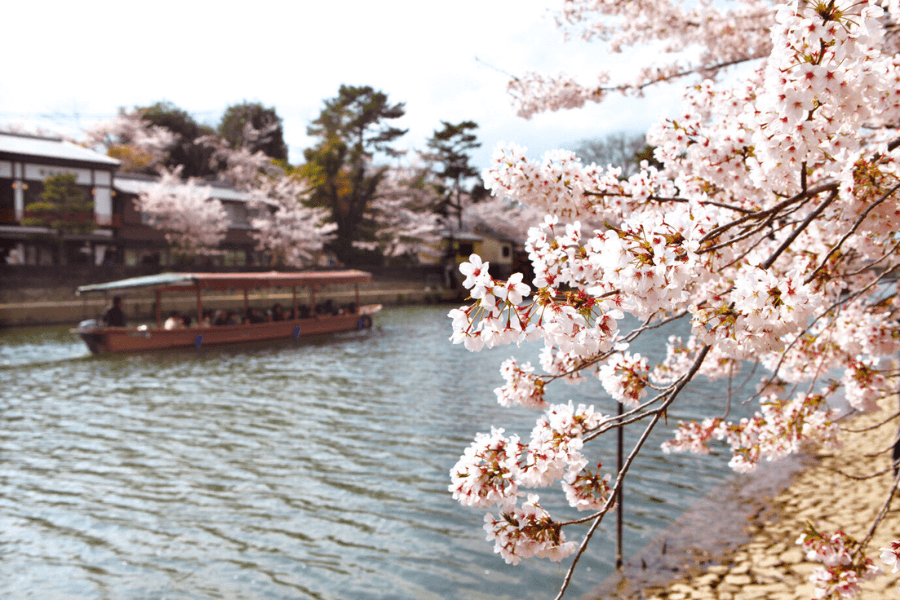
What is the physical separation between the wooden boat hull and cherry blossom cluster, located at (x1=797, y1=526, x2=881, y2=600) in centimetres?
1827

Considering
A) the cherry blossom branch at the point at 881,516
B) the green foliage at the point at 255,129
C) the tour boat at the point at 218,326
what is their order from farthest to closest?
the green foliage at the point at 255,129
the tour boat at the point at 218,326
the cherry blossom branch at the point at 881,516

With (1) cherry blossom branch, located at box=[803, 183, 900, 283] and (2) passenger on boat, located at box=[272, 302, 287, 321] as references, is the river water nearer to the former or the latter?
(1) cherry blossom branch, located at box=[803, 183, 900, 283]

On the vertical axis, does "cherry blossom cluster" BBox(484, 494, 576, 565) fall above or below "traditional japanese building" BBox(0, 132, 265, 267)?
below

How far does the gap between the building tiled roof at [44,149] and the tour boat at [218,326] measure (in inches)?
558

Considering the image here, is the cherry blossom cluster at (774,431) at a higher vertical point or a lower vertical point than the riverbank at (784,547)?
higher

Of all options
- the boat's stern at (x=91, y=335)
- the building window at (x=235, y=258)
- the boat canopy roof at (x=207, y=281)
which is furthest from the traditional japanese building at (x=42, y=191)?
the boat's stern at (x=91, y=335)

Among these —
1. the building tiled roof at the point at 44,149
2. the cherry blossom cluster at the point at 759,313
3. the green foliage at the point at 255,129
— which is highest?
the green foliage at the point at 255,129

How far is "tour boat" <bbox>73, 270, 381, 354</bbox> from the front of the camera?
17.5 meters

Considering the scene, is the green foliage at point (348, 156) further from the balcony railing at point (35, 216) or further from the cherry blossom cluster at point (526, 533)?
the cherry blossom cluster at point (526, 533)

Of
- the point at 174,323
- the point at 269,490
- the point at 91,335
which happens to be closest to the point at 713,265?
the point at 269,490

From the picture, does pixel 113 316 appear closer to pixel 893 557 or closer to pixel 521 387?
pixel 521 387

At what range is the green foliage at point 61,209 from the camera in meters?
28.7

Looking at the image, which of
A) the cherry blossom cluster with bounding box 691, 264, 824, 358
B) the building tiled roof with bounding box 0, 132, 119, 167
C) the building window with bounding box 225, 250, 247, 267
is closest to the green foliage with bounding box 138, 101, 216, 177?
the building window with bounding box 225, 250, 247, 267

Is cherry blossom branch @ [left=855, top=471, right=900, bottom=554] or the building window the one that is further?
the building window
